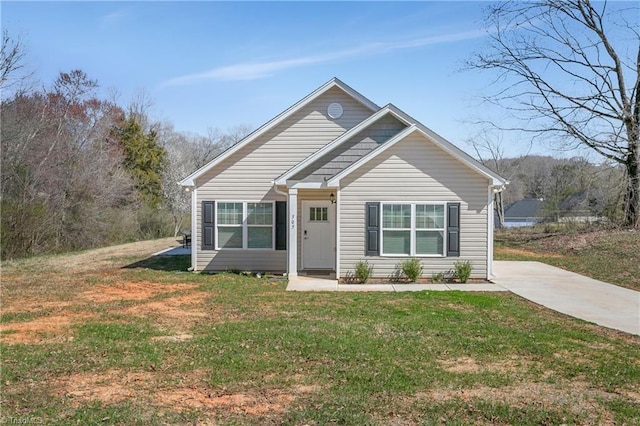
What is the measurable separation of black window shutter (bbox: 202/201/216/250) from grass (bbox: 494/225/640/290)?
1115cm

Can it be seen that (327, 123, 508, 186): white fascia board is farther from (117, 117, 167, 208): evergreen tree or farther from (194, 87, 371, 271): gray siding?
(117, 117, 167, 208): evergreen tree

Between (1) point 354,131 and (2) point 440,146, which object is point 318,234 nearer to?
(1) point 354,131

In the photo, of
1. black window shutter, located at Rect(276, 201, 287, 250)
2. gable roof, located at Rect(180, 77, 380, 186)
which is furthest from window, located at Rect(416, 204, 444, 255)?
black window shutter, located at Rect(276, 201, 287, 250)

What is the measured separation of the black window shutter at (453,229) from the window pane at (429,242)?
223 millimetres

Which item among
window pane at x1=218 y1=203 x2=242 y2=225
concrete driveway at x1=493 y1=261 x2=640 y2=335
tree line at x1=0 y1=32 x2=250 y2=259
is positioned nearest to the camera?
concrete driveway at x1=493 y1=261 x2=640 y2=335

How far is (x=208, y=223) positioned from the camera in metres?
14.0

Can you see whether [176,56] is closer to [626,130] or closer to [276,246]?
[276,246]

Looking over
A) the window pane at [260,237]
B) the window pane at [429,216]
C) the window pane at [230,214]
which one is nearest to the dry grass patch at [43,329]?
the window pane at [230,214]

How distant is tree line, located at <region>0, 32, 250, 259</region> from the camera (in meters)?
19.8

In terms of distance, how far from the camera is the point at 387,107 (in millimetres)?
13250

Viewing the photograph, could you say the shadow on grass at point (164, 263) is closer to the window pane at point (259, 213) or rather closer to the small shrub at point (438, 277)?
the window pane at point (259, 213)

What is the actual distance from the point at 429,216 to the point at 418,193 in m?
0.70

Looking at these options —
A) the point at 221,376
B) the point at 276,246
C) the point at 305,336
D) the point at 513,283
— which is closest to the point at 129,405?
the point at 221,376

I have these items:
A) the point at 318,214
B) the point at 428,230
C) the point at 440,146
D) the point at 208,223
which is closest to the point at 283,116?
the point at 318,214
